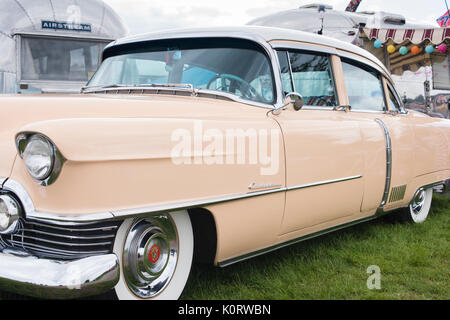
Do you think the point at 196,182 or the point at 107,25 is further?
the point at 107,25

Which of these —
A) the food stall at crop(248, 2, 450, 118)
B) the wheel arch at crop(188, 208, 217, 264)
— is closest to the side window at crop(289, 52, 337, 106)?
the wheel arch at crop(188, 208, 217, 264)

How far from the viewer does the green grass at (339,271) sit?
9.21 ft

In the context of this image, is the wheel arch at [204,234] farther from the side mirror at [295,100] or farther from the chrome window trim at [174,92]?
the side mirror at [295,100]

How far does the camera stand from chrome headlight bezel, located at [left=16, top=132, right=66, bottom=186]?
1.95 m

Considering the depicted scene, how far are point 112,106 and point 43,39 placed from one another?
6010 mm

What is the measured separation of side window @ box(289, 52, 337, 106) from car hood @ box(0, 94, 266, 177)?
2.18 feet

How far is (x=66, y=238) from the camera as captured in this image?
1.99 meters

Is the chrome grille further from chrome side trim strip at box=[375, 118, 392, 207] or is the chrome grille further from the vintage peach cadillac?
chrome side trim strip at box=[375, 118, 392, 207]

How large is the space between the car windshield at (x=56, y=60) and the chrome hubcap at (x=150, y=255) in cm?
578

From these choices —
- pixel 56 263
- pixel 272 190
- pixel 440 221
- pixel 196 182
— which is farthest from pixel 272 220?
pixel 440 221

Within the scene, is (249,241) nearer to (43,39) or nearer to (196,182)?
(196,182)

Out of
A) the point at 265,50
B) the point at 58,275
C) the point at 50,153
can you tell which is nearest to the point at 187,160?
the point at 50,153
